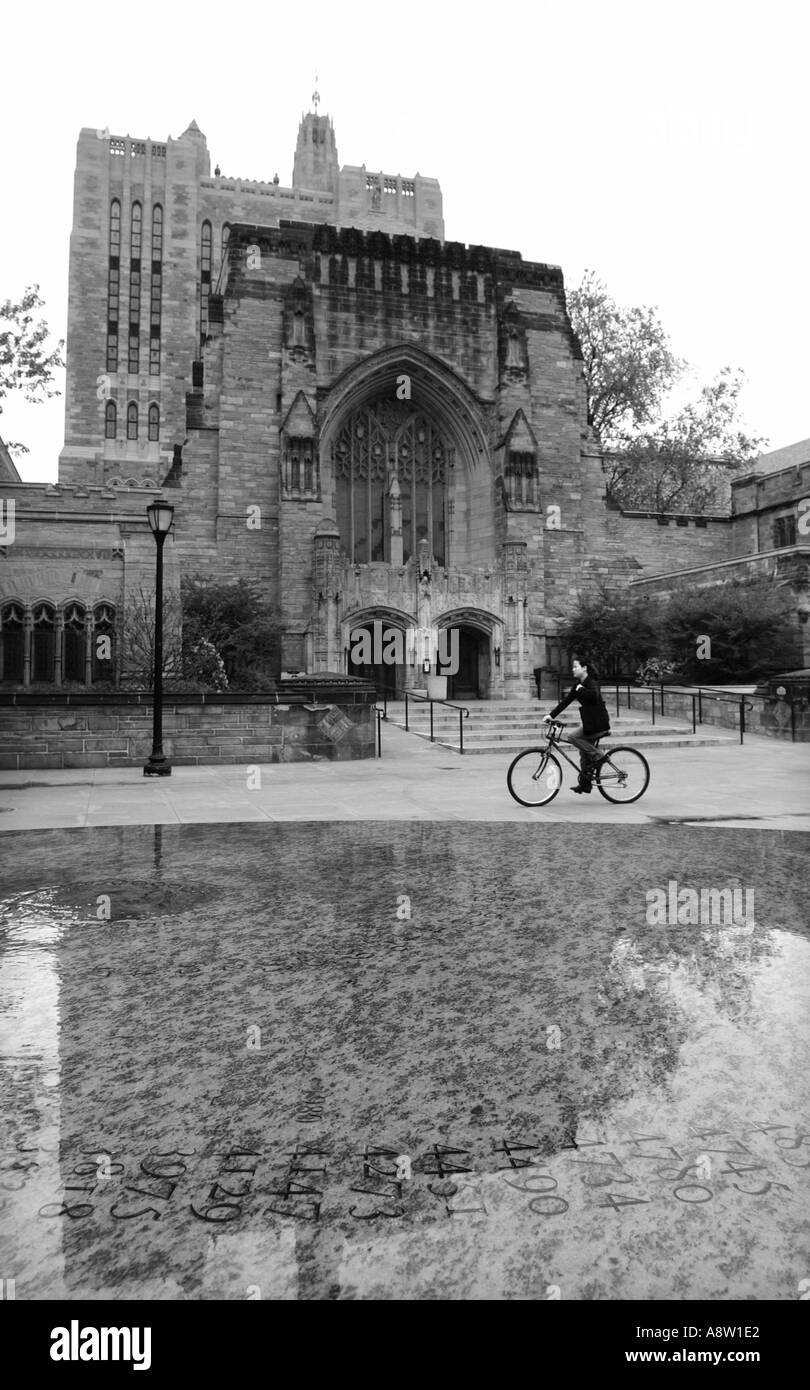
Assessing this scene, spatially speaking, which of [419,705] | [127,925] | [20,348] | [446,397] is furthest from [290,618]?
[127,925]

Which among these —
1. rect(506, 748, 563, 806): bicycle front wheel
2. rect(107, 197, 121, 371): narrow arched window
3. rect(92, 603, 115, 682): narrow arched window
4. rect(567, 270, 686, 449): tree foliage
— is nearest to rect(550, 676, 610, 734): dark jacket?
rect(506, 748, 563, 806): bicycle front wheel

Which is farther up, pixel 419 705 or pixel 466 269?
pixel 466 269

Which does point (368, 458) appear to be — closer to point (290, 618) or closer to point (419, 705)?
point (290, 618)

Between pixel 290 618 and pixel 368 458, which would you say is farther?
pixel 368 458

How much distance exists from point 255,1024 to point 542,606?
2670 centimetres

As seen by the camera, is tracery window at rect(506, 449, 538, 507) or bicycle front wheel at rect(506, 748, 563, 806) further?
tracery window at rect(506, 449, 538, 507)

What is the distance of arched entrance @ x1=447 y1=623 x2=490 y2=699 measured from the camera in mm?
28891

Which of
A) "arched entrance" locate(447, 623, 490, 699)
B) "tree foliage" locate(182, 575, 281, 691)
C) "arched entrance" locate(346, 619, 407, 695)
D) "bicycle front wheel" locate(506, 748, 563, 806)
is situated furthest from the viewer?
"arched entrance" locate(447, 623, 490, 699)

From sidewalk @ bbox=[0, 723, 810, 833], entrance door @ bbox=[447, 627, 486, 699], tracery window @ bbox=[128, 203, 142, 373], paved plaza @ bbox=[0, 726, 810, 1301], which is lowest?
sidewalk @ bbox=[0, 723, 810, 833]

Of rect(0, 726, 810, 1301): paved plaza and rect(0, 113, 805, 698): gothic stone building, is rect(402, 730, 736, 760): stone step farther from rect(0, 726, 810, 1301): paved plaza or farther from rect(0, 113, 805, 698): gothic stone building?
rect(0, 726, 810, 1301): paved plaza

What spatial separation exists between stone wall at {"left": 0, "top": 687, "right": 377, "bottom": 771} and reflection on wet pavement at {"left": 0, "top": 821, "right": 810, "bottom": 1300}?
8855mm

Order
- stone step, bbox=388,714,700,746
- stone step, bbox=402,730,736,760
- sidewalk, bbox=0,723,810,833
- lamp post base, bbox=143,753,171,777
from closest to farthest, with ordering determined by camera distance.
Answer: sidewalk, bbox=0,723,810,833 < lamp post base, bbox=143,753,171,777 < stone step, bbox=402,730,736,760 < stone step, bbox=388,714,700,746

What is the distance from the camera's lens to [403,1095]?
2.65 metres
